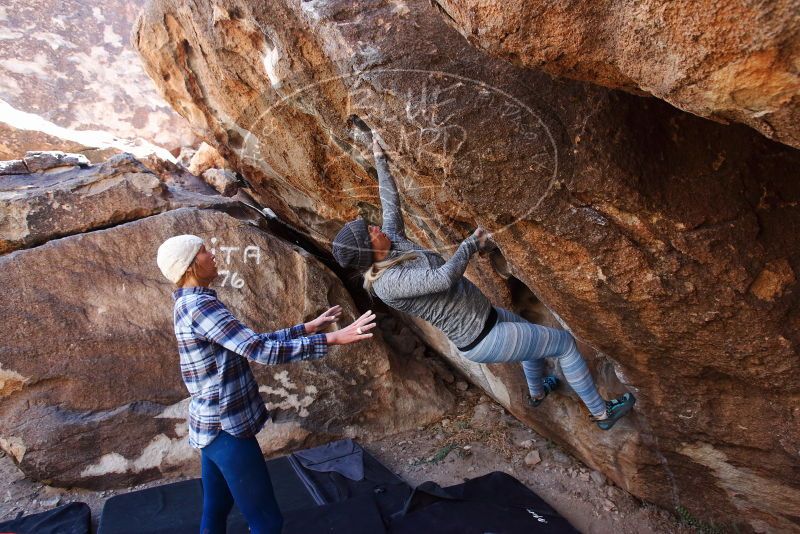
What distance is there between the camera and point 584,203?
226 cm

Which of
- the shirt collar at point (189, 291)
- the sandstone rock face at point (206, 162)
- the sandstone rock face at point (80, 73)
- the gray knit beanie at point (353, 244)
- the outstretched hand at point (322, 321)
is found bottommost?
the shirt collar at point (189, 291)

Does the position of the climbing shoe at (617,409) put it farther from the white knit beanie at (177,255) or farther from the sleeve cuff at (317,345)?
the white knit beanie at (177,255)

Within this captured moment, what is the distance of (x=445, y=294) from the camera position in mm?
2639

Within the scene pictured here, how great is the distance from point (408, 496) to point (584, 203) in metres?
2.28

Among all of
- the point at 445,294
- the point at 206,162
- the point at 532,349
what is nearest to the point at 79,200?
the point at 445,294

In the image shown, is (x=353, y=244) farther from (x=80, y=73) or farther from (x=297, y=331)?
(x=80, y=73)

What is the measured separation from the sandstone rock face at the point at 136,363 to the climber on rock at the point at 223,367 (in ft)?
6.43

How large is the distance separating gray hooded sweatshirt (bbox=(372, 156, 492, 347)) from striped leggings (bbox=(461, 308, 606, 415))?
10 centimetres

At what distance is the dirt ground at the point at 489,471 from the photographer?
3.34 m

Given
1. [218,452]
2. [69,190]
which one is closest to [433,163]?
[218,452]


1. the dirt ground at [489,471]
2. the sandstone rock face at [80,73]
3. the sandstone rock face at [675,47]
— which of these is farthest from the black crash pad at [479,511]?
the sandstone rock face at [80,73]

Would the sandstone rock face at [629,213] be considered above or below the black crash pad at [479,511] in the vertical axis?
above

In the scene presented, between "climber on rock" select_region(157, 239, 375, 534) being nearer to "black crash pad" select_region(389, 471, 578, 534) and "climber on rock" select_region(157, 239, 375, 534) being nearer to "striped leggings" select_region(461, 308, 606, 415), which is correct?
"striped leggings" select_region(461, 308, 606, 415)

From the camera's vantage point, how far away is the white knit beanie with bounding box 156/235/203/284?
207 cm
